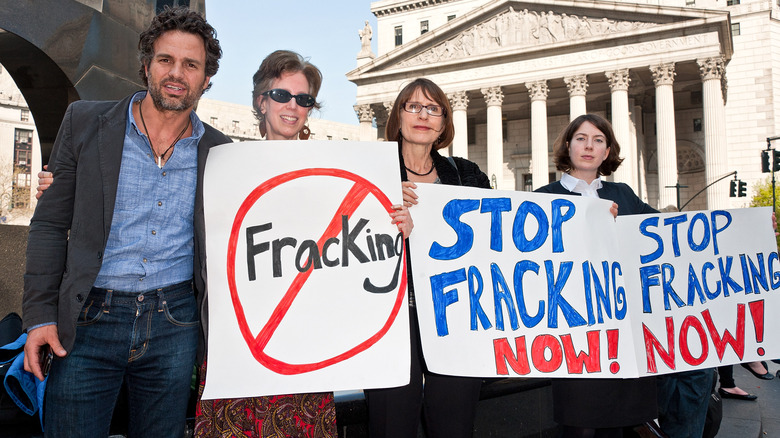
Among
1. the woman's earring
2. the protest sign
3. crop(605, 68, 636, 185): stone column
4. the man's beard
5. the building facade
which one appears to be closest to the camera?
the man's beard

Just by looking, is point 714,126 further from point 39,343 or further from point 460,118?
point 39,343

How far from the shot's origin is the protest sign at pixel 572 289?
2607mm

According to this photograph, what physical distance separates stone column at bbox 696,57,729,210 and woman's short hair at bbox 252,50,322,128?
33387 mm

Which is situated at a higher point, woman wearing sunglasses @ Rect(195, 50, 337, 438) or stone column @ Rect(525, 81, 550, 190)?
stone column @ Rect(525, 81, 550, 190)

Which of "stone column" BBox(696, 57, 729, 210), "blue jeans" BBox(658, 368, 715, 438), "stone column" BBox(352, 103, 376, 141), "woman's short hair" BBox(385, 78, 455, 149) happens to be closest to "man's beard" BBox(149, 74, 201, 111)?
"woman's short hair" BBox(385, 78, 455, 149)

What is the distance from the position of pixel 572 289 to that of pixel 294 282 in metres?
1.52

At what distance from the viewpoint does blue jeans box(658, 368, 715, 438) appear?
10.6ft

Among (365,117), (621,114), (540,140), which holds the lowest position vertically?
(540,140)

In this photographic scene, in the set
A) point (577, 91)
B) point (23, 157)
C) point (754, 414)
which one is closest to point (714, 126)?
point (577, 91)

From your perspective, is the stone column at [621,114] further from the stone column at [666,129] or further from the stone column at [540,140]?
the stone column at [540,140]

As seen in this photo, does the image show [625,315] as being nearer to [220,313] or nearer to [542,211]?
[542,211]

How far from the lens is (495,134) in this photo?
3616 cm

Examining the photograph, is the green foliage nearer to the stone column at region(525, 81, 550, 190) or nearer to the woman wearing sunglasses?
the stone column at region(525, 81, 550, 190)

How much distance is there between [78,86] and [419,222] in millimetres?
3061
